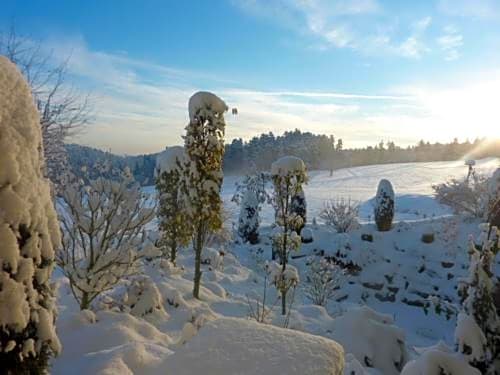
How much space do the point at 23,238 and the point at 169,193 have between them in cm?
→ 977

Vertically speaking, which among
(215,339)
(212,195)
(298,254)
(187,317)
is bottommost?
(298,254)

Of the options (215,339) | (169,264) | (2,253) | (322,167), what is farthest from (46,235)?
(322,167)

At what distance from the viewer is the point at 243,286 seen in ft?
38.1

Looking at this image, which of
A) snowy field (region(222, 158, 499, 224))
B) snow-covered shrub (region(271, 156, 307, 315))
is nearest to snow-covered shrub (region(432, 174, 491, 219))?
snowy field (region(222, 158, 499, 224))

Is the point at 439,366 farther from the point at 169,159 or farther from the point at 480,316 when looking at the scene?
the point at 169,159

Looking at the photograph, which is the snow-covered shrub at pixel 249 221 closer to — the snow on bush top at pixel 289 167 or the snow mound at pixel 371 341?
the snow on bush top at pixel 289 167

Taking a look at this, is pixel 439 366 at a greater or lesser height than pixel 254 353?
lesser

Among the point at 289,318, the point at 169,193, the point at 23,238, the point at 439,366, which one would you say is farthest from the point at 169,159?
the point at 23,238

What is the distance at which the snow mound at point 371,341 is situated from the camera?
19.9 feet

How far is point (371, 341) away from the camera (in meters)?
6.21

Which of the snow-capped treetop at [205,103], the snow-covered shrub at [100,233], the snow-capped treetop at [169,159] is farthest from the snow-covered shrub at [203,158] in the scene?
the snow-capped treetop at [169,159]

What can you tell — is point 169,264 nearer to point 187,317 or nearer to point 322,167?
point 187,317

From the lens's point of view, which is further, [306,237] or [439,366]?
[306,237]

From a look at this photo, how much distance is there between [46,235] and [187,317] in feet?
16.8
